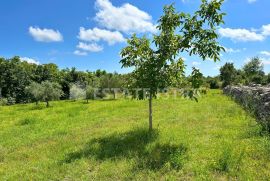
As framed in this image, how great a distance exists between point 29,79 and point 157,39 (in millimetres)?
62999

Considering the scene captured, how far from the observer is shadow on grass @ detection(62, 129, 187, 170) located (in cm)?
829

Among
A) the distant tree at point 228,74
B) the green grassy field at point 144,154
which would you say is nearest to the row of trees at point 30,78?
the distant tree at point 228,74

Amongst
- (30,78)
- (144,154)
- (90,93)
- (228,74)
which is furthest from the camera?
(30,78)

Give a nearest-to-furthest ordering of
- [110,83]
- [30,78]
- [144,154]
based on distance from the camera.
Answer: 1. [144,154]
2. [110,83]
3. [30,78]

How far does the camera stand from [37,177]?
7973mm

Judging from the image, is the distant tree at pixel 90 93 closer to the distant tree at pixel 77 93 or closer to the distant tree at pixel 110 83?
the distant tree at pixel 77 93

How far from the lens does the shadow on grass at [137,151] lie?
27.2ft

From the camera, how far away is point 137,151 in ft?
31.3

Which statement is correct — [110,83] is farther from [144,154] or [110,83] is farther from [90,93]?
[144,154]

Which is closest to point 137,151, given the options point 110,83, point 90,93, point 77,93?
point 90,93

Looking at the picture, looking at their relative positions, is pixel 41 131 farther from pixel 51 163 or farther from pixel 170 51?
pixel 170 51

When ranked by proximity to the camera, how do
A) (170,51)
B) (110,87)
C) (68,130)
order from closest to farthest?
(170,51), (68,130), (110,87)

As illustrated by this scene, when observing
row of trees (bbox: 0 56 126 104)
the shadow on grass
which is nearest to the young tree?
the shadow on grass

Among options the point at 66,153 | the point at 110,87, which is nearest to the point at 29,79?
the point at 110,87
